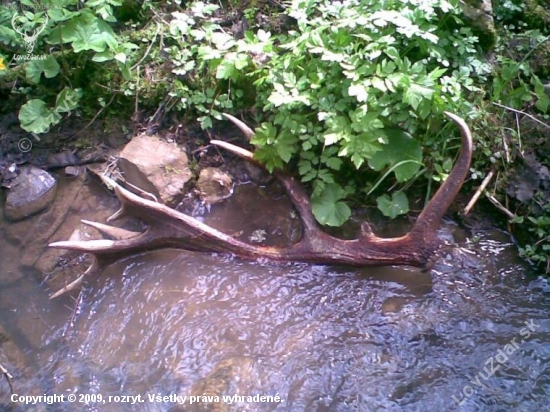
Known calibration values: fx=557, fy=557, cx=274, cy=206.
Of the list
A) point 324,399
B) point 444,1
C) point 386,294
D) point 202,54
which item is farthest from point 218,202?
point 444,1

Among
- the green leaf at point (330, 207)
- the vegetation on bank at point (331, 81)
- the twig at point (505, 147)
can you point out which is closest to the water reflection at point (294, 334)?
the green leaf at point (330, 207)

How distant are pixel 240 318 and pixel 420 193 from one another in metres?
1.48

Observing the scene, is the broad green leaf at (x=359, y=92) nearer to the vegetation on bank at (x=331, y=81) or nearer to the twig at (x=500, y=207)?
the vegetation on bank at (x=331, y=81)

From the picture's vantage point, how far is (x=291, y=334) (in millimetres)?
3258

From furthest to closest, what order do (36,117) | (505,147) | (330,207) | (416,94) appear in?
1. (36,117)
2. (505,147)
3. (330,207)
4. (416,94)

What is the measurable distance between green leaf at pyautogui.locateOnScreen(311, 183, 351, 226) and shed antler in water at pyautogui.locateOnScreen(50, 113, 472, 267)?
60 millimetres

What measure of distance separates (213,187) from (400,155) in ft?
4.32

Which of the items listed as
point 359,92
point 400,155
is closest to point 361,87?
point 359,92

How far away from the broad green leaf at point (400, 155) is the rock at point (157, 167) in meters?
1.35

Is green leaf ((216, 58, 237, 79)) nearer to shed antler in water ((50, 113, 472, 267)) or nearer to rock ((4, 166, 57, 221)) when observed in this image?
shed antler in water ((50, 113, 472, 267))

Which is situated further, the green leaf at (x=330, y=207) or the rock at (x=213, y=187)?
the rock at (x=213, y=187)

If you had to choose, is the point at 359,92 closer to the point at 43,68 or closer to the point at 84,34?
the point at 84,34

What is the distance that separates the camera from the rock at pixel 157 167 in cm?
384

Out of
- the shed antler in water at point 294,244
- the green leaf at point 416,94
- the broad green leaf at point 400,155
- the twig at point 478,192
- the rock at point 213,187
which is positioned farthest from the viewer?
the rock at point 213,187
